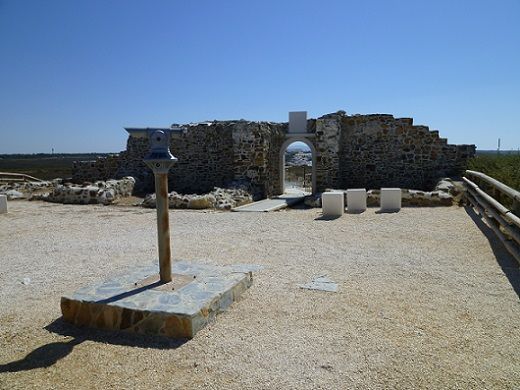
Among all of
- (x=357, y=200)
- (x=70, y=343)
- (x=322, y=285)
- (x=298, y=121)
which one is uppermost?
(x=298, y=121)

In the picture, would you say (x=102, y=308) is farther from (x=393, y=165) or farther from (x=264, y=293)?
(x=393, y=165)

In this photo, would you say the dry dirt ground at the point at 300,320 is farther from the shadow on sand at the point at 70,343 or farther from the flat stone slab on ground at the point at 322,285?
the flat stone slab on ground at the point at 322,285

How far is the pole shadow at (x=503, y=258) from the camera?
5160 mm

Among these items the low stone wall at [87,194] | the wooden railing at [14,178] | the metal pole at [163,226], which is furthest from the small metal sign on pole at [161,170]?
the wooden railing at [14,178]

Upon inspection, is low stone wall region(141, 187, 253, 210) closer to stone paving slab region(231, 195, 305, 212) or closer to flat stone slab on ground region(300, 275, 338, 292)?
stone paving slab region(231, 195, 305, 212)

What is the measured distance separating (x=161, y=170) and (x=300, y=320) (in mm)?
2272

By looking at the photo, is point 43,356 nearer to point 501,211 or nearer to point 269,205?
point 501,211

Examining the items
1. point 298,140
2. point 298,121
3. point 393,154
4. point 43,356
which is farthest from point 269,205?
point 43,356

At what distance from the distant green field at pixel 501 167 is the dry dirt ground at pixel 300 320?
2397 mm

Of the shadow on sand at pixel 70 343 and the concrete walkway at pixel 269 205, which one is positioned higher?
the concrete walkway at pixel 269 205

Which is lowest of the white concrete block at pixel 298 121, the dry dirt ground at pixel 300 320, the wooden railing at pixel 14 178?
the dry dirt ground at pixel 300 320

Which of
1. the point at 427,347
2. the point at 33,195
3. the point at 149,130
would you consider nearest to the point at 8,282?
the point at 149,130

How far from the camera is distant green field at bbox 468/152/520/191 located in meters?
9.51

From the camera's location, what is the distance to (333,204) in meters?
10.6
